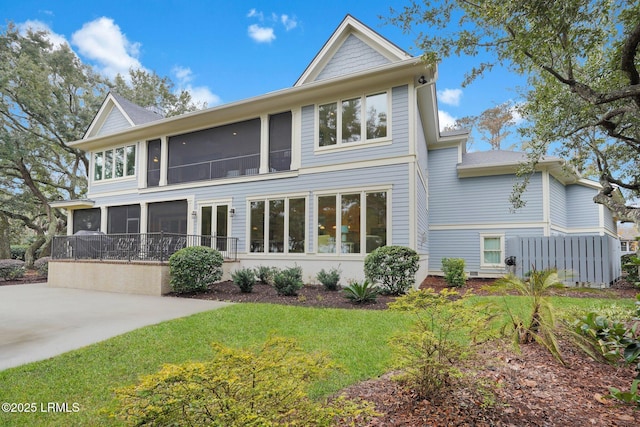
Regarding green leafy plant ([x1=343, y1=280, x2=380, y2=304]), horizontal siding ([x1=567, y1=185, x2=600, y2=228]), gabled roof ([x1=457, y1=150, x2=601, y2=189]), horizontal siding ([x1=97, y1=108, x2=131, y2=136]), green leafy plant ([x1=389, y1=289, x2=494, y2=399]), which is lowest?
green leafy plant ([x1=343, y1=280, x2=380, y2=304])

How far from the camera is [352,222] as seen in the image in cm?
1061

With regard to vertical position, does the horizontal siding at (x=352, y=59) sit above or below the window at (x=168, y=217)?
above

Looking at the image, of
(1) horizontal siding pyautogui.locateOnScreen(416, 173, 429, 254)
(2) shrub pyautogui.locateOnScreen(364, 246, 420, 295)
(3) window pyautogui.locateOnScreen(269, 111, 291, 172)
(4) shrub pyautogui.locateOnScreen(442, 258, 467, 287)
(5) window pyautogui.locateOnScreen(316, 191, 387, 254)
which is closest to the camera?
(2) shrub pyautogui.locateOnScreen(364, 246, 420, 295)

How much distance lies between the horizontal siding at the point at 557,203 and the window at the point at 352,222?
7749 mm

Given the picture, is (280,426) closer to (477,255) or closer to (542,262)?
(542,262)

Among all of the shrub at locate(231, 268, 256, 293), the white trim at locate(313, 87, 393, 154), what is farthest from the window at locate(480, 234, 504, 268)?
the shrub at locate(231, 268, 256, 293)

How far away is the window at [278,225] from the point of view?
1150 centimetres

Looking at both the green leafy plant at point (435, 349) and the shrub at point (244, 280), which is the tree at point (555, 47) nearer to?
the green leafy plant at point (435, 349)

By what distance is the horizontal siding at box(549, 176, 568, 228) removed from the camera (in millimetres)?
13203

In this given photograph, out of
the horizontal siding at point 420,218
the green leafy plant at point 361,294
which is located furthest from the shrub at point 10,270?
the horizontal siding at point 420,218

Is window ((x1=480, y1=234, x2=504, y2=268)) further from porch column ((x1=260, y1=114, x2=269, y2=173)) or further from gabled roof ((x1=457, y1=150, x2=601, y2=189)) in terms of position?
porch column ((x1=260, y1=114, x2=269, y2=173))

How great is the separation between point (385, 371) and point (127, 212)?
51.3 ft

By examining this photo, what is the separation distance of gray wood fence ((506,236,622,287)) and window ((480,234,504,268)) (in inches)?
80.3

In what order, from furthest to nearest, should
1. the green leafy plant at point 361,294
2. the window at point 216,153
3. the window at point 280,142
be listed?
1. the window at point 216,153
2. the window at point 280,142
3. the green leafy plant at point 361,294
